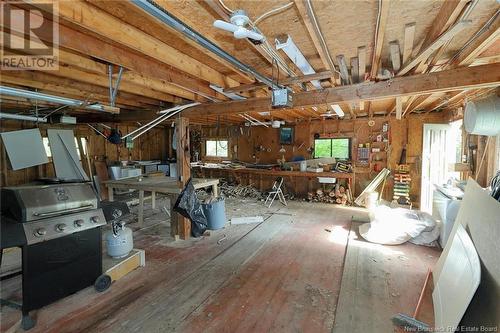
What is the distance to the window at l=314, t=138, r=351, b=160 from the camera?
6895 mm

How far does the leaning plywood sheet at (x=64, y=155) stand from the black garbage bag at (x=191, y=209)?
3.13 m

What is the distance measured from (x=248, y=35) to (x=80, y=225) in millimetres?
2328

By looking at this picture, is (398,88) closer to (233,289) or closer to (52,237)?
(233,289)

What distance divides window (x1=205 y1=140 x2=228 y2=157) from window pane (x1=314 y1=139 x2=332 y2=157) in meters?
3.16

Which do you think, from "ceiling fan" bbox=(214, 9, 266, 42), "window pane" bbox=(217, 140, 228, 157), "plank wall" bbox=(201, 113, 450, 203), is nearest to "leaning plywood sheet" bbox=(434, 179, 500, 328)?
"ceiling fan" bbox=(214, 9, 266, 42)

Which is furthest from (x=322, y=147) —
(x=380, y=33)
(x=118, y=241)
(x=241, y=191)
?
(x=118, y=241)

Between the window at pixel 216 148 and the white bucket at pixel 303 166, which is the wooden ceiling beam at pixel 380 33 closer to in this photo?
the white bucket at pixel 303 166

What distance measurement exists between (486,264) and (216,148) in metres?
7.85

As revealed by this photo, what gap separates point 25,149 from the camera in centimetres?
500

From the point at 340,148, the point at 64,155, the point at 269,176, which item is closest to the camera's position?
the point at 64,155

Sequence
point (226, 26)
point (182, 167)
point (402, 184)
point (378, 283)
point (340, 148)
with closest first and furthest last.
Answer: point (226, 26), point (378, 283), point (182, 167), point (402, 184), point (340, 148)

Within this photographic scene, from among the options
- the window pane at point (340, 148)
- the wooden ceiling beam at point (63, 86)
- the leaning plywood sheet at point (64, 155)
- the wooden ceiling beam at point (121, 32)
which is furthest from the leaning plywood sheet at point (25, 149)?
the window pane at point (340, 148)

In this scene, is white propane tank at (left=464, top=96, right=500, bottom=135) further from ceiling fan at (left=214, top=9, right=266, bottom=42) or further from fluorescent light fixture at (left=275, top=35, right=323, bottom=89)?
ceiling fan at (left=214, top=9, right=266, bottom=42)

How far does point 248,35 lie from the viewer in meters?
1.45
